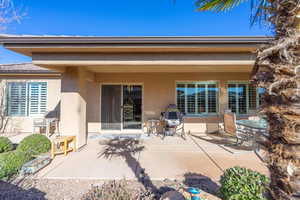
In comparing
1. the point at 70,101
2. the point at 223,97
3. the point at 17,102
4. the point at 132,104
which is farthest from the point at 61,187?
the point at 223,97

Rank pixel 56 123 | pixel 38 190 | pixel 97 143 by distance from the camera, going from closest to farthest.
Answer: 1. pixel 38 190
2. pixel 97 143
3. pixel 56 123

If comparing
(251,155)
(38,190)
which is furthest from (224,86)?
(38,190)

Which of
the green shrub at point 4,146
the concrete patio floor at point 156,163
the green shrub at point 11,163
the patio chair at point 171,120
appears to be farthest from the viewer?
the patio chair at point 171,120

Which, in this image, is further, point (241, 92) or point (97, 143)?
point (241, 92)

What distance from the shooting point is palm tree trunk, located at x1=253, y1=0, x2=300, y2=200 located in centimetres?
101

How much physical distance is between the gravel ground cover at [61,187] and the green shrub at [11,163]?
242 mm

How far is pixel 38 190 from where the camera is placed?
2889 millimetres

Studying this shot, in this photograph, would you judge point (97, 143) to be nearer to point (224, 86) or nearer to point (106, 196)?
point (106, 196)

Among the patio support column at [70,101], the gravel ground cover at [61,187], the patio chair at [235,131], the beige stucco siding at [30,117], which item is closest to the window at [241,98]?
the patio chair at [235,131]

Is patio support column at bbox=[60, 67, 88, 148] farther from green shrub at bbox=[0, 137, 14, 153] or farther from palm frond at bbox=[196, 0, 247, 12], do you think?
palm frond at bbox=[196, 0, 247, 12]

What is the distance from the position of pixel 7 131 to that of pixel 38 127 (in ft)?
5.23

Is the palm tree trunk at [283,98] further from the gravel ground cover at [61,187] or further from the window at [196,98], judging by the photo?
the window at [196,98]

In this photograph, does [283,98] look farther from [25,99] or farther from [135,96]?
[25,99]

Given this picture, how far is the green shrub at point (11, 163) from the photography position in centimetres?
332
